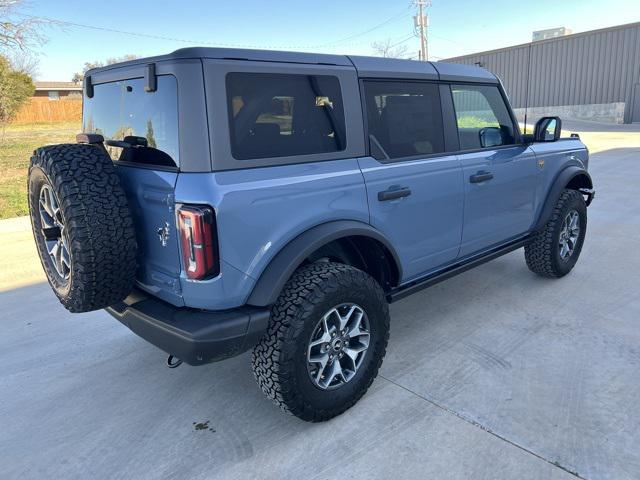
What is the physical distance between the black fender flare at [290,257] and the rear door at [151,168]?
15.5 inches

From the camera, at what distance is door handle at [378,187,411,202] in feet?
9.21

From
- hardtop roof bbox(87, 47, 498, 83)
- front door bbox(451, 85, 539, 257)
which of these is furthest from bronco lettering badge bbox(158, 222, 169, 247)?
front door bbox(451, 85, 539, 257)

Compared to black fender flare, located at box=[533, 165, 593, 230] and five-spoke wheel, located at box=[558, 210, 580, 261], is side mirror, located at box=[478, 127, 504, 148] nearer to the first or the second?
black fender flare, located at box=[533, 165, 593, 230]

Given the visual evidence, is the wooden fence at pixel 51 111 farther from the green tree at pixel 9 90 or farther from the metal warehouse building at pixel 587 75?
the metal warehouse building at pixel 587 75

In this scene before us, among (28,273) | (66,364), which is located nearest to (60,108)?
(28,273)

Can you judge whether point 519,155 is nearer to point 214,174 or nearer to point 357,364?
point 357,364

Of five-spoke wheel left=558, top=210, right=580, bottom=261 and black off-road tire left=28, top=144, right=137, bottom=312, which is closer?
black off-road tire left=28, top=144, right=137, bottom=312

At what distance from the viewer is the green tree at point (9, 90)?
44.1 ft

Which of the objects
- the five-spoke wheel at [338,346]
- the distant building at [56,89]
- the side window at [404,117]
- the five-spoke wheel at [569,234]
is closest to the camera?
the five-spoke wheel at [338,346]

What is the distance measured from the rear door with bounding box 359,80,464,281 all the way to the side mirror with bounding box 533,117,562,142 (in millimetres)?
1154

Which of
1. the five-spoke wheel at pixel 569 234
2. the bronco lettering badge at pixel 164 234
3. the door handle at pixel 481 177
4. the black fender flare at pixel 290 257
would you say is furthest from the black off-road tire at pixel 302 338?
the five-spoke wheel at pixel 569 234

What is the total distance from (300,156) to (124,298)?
1143 millimetres

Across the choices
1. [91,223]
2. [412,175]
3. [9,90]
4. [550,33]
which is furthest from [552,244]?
[550,33]

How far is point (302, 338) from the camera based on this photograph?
2.40 meters
